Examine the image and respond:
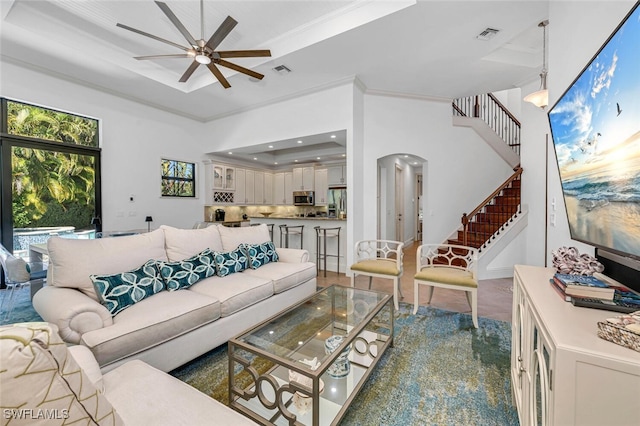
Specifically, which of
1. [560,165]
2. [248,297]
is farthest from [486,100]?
[248,297]

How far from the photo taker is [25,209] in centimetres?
389

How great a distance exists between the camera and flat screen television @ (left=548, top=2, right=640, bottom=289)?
95 cm

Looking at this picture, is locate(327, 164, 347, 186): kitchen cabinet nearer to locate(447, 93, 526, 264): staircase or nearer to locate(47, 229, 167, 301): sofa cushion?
locate(447, 93, 526, 264): staircase

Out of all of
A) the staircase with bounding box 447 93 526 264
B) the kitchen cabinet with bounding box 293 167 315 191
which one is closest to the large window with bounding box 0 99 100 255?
the kitchen cabinet with bounding box 293 167 315 191

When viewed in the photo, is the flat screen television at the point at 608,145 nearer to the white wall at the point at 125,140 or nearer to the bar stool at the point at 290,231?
the bar stool at the point at 290,231

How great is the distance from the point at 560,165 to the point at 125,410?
8.27 ft

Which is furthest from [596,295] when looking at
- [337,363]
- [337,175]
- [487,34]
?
[337,175]

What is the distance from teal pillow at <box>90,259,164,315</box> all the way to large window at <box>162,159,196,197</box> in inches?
161

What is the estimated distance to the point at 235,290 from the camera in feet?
7.39

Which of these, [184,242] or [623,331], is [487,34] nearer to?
[623,331]

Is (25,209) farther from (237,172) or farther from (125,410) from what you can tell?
(125,410)

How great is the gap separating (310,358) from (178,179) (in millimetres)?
5588

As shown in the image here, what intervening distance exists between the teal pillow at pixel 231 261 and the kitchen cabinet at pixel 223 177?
418cm

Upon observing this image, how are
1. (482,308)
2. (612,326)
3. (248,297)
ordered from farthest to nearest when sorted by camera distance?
(482,308), (248,297), (612,326)
